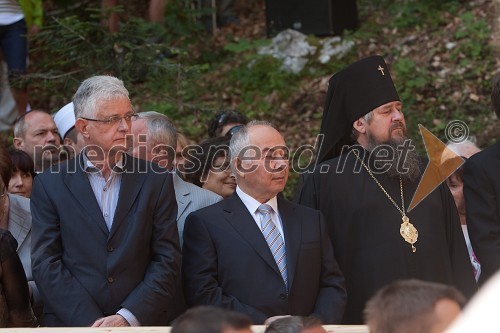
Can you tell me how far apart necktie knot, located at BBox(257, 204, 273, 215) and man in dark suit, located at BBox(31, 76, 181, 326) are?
53cm

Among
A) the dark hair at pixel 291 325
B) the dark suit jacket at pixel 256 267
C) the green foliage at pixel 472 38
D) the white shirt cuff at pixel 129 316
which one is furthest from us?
the green foliage at pixel 472 38

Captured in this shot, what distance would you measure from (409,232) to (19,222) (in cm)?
244

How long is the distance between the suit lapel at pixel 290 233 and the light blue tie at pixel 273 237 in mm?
49

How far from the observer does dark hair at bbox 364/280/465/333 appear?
3.39 meters

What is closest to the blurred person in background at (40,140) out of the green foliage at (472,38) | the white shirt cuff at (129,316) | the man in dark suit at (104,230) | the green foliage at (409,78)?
the man in dark suit at (104,230)

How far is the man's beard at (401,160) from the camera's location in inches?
258

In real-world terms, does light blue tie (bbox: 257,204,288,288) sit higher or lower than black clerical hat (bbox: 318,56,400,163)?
lower

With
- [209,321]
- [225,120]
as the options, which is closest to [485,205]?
[225,120]

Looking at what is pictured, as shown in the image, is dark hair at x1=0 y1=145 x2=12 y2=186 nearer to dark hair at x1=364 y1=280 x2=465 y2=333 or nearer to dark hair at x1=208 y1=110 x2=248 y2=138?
dark hair at x1=208 y1=110 x2=248 y2=138

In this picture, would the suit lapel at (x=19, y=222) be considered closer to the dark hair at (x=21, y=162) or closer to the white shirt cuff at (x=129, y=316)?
the dark hair at (x=21, y=162)

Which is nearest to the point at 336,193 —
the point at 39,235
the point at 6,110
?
the point at 39,235

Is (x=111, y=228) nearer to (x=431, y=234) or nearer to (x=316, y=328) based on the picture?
(x=316, y=328)

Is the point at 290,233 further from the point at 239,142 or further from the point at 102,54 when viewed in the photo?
the point at 102,54

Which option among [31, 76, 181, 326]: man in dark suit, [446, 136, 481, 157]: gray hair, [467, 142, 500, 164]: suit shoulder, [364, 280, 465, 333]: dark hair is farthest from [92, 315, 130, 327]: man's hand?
[446, 136, 481, 157]: gray hair
